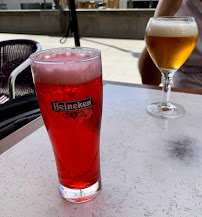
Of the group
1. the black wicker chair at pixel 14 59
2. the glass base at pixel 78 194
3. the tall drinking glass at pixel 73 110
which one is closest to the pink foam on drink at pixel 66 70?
the tall drinking glass at pixel 73 110

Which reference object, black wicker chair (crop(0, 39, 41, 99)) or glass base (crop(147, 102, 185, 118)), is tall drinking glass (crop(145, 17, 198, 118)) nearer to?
glass base (crop(147, 102, 185, 118))

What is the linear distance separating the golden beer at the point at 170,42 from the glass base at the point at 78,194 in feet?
1.40

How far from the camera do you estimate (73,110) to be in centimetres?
34

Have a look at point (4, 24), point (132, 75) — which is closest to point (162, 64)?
point (132, 75)

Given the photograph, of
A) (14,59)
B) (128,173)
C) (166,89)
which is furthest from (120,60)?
(128,173)

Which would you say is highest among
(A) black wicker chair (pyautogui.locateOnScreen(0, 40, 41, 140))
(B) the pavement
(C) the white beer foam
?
(C) the white beer foam

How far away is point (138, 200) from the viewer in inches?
15.6

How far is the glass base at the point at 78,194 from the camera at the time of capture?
394 millimetres

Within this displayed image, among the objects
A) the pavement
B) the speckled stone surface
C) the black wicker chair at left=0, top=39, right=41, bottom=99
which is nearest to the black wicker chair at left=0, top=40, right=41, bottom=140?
the black wicker chair at left=0, top=39, right=41, bottom=99

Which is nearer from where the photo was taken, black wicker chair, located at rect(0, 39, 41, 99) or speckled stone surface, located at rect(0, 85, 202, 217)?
speckled stone surface, located at rect(0, 85, 202, 217)

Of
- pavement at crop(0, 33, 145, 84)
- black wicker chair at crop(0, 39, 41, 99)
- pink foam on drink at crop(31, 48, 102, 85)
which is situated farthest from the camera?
pavement at crop(0, 33, 145, 84)

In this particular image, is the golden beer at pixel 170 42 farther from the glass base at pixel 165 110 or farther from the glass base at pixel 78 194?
the glass base at pixel 78 194

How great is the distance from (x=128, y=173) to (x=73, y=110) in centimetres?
19

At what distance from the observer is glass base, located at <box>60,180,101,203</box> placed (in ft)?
1.29
